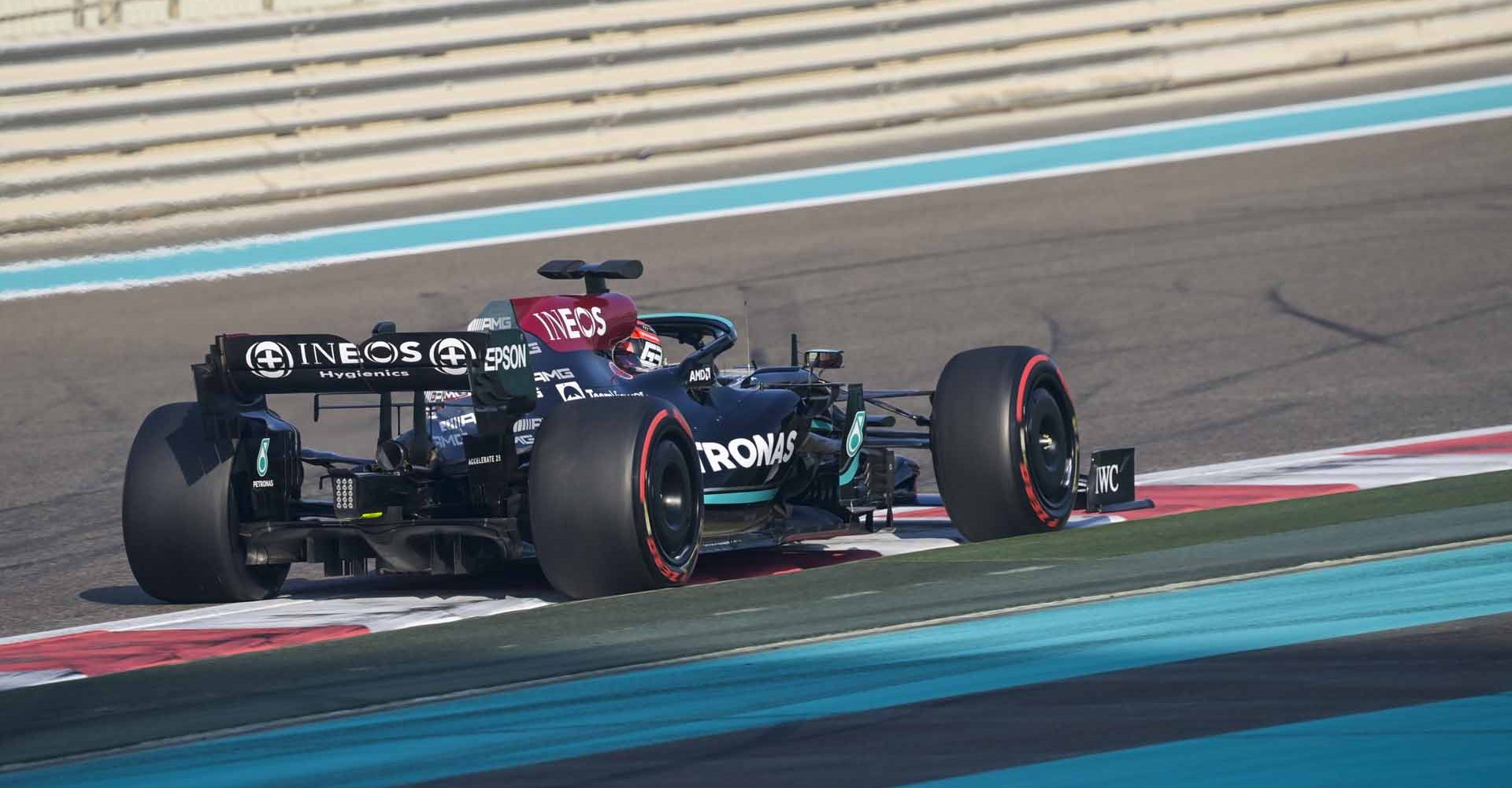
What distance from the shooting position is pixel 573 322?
9125 millimetres

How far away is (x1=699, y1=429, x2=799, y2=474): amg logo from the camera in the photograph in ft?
29.8

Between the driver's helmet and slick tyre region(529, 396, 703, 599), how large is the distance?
124 centimetres

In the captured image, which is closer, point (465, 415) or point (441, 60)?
point (465, 415)

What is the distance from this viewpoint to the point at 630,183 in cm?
1953

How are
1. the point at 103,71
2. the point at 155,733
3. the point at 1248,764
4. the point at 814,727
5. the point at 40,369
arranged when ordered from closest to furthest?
the point at 1248,764 < the point at 814,727 < the point at 155,733 < the point at 40,369 < the point at 103,71

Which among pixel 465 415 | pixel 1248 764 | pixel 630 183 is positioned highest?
pixel 630 183

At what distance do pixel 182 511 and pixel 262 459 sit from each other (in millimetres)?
384

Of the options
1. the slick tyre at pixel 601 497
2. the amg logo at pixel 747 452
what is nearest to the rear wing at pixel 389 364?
the slick tyre at pixel 601 497

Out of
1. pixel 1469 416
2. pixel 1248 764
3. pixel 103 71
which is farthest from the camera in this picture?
pixel 103 71

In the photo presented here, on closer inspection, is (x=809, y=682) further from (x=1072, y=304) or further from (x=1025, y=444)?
(x=1072, y=304)

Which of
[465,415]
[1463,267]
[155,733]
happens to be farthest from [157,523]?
[1463,267]

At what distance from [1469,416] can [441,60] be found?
32.8ft

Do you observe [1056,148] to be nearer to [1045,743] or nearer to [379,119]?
[379,119]

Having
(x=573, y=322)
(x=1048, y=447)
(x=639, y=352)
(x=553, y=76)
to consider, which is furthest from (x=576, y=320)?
(x=553, y=76)
